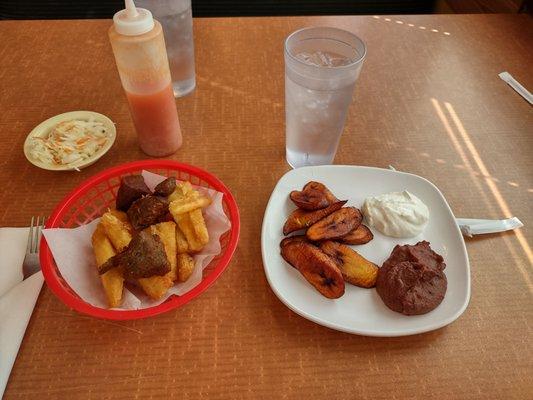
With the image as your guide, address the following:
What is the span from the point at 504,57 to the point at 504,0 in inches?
25.0

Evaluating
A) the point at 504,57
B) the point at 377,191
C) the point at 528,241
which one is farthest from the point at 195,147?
the point at 504,57

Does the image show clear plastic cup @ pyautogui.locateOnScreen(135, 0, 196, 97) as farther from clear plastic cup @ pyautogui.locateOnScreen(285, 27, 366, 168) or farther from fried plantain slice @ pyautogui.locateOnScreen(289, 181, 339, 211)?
fried plantain slice @ pyautogui.locateOnScreen(289, 181, 339, 211)

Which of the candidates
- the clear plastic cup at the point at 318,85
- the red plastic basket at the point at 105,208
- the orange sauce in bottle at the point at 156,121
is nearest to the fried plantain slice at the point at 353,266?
the red plastic basket at the point at 105,208

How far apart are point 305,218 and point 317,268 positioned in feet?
0.37

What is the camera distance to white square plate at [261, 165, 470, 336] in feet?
2.01

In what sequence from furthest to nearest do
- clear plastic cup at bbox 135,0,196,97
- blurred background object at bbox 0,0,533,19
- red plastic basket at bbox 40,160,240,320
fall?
blurred background object at bbox 0,0,533,19
clear plastic cup at bbox 135,0,196,97
red plastic basket at bbox 40,160,240,320

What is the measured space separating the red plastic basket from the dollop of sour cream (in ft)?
0.86

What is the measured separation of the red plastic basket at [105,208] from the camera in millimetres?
578

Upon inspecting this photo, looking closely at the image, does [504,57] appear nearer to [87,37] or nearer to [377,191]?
[377,191]

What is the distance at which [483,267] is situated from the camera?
72 cm

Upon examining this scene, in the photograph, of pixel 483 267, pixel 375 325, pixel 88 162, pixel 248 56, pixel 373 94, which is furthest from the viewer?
pixel 248 56

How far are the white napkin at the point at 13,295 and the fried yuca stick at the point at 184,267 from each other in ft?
0.77

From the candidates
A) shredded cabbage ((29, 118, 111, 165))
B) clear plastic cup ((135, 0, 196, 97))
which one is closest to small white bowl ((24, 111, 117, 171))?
shredded cabbage ((29, 118, 111, 165))

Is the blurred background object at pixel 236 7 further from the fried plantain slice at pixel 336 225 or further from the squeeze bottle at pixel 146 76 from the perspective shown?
the fried plantain slice at pixel 336 225
